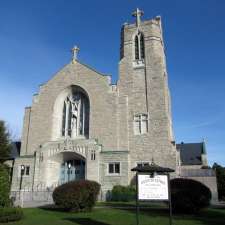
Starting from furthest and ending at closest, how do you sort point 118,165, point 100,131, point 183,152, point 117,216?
point 183,152, point 100,131, point 118,165, point 117,216

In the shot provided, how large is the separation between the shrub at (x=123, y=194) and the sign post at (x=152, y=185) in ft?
45.7

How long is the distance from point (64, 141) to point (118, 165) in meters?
6.44

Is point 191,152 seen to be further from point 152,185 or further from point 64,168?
point 152,185

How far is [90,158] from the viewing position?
29375mm

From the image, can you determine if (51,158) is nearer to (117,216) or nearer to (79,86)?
(79,86)

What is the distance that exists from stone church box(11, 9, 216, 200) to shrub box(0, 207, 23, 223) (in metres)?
13.7

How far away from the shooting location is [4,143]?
32781mm

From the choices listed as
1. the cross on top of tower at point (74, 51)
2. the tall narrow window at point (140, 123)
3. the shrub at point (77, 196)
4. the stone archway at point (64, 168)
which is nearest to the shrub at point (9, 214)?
the shrub at point (77, 196)

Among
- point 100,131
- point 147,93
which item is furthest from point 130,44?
point 100,131

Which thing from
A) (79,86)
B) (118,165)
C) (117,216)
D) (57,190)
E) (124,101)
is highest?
(79,86)

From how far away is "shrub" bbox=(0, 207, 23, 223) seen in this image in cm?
1390

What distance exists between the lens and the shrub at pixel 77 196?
1664 centimetres

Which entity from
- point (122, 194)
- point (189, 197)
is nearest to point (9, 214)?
point (189, 197)

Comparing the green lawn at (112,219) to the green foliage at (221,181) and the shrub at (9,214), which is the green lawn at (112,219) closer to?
the shrub at (9,214)
